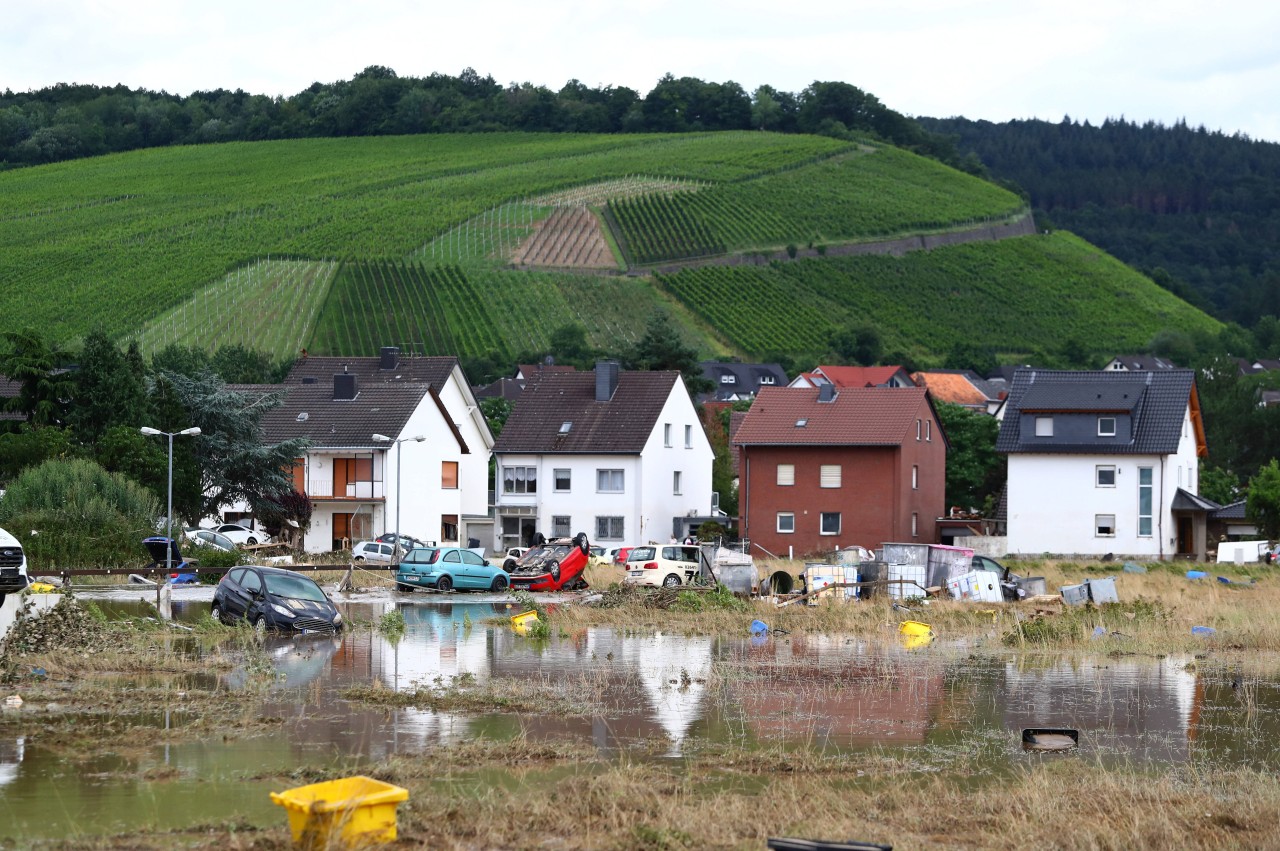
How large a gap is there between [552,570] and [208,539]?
1459cm

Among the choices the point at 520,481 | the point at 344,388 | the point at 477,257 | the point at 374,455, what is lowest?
the point at 520,481

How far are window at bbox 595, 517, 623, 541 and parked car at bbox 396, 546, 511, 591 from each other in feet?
81.1

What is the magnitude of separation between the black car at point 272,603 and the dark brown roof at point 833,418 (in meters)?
35.7

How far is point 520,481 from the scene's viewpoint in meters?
68.8

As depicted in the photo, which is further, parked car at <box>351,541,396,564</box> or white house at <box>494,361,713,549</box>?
white house at <box>494,361,713,549</box>

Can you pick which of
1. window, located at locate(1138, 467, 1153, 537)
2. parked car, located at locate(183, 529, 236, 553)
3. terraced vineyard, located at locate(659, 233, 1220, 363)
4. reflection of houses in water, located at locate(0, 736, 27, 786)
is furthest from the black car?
terraced vineyard, located at locate(659, 233, 1220, 363)

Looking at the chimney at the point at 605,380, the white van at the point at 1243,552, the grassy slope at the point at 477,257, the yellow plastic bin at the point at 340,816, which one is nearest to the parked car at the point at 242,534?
the chimney at the point at 605,380

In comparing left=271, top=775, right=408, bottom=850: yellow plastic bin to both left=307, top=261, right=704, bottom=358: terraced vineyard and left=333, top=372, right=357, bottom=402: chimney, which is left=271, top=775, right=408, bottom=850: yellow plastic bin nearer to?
left=333, top=372, right=357, bottom=402: chimney

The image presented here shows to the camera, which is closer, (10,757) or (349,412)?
(10,757)

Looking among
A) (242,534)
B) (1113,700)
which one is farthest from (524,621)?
(242,534)

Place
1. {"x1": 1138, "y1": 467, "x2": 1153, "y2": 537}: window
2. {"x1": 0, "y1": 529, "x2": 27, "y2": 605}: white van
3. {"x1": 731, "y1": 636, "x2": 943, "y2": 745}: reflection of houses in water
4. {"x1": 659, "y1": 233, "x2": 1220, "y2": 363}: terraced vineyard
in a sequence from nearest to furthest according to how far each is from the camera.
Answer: {"x1": 731, "y1": 636, "x2": 943, "y2": 745}: reflection of houses in water → {"x1": 0, "y1": 529, "x2": 27, "y2": 605}: white van → {"x1": 1138, "y1": 467, "x2": 1153, "y2": 537}: window → {"x1": 659, "y1": 233, "x2": 1220, "y2": 363}: terraced vineyard

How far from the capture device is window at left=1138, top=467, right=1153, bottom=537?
59.2 m

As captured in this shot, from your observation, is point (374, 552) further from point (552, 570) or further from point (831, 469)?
point (831, 469)

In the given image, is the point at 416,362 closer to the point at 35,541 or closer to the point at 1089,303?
the point at 35,541
